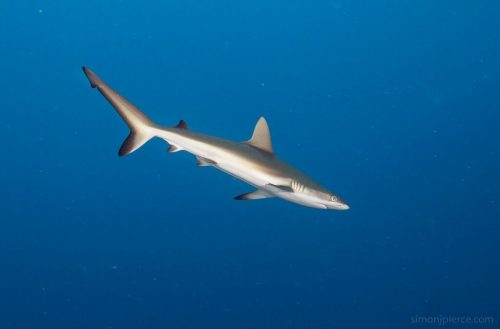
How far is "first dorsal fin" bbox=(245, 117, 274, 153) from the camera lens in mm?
5035

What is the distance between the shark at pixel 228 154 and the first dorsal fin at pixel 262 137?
5 centimetres

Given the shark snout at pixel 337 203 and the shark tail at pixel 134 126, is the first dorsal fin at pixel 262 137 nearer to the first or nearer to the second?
the shark snout at pixel 337 203

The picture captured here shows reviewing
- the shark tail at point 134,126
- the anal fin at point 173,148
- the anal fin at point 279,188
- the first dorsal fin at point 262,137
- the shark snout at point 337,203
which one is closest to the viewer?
the shark tail at point 134,126

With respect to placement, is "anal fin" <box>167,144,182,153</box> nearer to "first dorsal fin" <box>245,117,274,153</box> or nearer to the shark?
the shark

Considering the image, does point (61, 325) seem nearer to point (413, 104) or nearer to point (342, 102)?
point (342, 102)

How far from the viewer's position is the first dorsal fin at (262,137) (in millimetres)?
5035

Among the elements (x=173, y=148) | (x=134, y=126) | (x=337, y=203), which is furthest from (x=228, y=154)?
(x=337, y=203)

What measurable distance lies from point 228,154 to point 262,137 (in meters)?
0.82

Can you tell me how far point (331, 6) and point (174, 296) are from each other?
15890 millimetres

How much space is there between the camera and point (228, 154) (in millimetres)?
4371

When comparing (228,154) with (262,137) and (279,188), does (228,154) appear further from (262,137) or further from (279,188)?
(262,137)

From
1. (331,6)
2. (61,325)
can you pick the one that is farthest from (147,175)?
(331,6)

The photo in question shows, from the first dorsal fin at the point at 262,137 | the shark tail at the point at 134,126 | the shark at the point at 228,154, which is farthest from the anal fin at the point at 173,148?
the first dorsal fin at the point at 262,137

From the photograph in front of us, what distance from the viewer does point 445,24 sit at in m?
19.1
